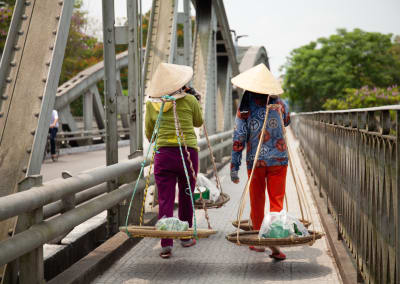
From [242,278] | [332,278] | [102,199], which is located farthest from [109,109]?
[332,278]

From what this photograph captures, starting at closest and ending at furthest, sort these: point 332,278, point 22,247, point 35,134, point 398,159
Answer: point 398,159, point 22,247, point 35,134, point 332,278

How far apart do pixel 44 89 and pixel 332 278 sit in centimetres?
284

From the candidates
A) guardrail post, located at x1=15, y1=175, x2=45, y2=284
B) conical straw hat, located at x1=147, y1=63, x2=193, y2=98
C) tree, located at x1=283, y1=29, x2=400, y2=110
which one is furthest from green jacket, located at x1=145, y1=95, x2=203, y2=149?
tree, located at x1=283, y1=29, x2=400, y2=110

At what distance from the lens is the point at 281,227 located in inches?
207

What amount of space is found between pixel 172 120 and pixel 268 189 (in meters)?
1.17

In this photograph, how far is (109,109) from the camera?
6766 mm

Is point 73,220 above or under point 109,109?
under

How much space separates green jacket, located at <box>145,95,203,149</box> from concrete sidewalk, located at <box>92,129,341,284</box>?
113 centimetres

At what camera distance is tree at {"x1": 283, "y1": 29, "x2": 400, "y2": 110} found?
80375 mm

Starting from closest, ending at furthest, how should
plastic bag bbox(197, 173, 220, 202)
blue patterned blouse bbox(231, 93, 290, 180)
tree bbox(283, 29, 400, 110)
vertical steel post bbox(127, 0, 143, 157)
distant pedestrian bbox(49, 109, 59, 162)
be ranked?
blue patterned blouse bbox(231, 93, 290, 180)
vertical steel post bbox(127, 0, 143, 157)
plastic bag bbox(197, 173, 220, 202)
distant pedestrian bbox(49, 109, 59, 162)
tree bbox(283, 29, 400, 110)

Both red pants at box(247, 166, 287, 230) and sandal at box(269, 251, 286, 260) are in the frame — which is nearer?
sandal at box(269, 251, 286, 260)

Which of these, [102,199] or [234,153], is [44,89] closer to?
[102,199]

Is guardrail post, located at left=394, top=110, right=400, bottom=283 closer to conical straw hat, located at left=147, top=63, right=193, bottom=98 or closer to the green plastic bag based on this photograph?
the green plastic bag

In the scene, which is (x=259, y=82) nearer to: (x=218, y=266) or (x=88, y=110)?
(x=218, y=266)
